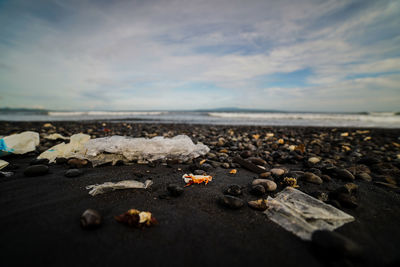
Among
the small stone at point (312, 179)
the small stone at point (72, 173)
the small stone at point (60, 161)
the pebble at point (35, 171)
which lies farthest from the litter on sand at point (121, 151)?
the small stone at point (312, 179)

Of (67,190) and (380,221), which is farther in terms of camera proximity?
(67,190)

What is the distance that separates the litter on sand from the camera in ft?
9.05

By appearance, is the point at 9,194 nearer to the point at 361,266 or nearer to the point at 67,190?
the point at 67,190

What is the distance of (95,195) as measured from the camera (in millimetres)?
1690

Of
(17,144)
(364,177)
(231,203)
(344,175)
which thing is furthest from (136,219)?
(17,144)

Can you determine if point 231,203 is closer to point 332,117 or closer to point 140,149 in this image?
point 140,149

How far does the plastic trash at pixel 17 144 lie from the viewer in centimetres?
294

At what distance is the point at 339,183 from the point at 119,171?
10.4 ft

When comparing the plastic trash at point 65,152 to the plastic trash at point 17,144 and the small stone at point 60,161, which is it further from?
the plastic trash at point 17,144

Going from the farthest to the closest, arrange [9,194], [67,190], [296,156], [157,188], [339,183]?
1. [296,156]
2. [339,183]
3. [157,188]
4. [67,190]
5. [9,194]

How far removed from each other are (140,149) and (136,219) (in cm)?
179

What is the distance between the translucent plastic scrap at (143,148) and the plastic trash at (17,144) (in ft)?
4.58

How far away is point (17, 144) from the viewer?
10.3ft

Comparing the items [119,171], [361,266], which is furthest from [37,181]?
Answer: [361,266]
